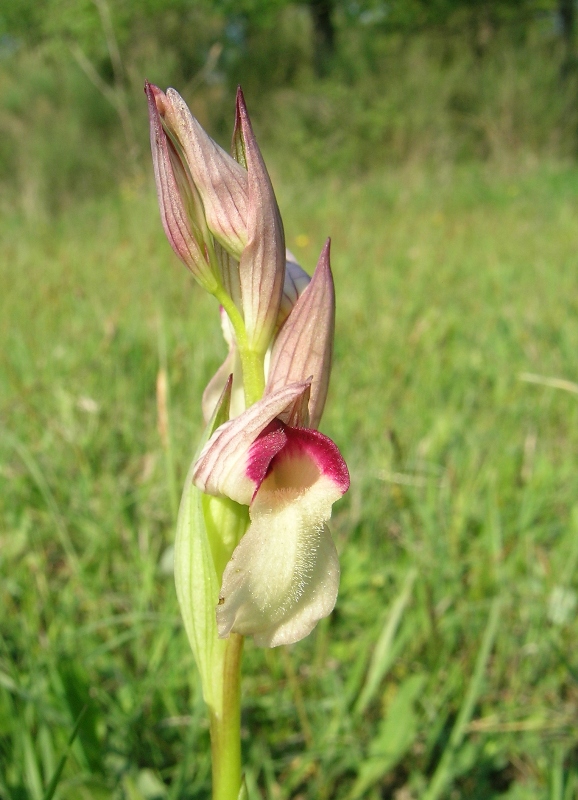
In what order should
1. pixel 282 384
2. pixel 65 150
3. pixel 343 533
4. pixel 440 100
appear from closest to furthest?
1. pixel 282 384
2. pixel 343 533
3. pixel 65 150
4. pixel 440 100

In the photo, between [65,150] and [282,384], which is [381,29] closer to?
[65,150]

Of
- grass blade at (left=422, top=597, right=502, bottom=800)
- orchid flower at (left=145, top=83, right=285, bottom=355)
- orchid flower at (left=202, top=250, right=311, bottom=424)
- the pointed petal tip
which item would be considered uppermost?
the pointed petal tip

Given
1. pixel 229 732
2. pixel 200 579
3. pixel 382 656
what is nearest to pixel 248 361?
pixel 200 579

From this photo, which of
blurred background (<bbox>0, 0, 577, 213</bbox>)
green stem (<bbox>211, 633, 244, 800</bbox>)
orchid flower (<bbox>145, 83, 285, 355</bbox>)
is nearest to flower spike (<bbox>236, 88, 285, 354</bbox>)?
orchid flower (<bbox>145, 83, 285, 355</bbox>)

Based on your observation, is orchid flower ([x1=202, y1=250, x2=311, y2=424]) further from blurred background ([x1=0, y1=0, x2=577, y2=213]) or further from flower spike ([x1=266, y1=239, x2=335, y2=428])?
blurred background ([x1=0, y1=0, x2=577, y2=213])

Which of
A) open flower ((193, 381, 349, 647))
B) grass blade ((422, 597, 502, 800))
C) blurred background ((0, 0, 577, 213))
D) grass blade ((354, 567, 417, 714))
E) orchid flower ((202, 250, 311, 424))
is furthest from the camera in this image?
blurred background ((0, 0, 577, 213))

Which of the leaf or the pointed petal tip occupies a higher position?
the pointed petal tip

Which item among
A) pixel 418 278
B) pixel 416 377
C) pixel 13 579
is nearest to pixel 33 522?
pixel 13 579
